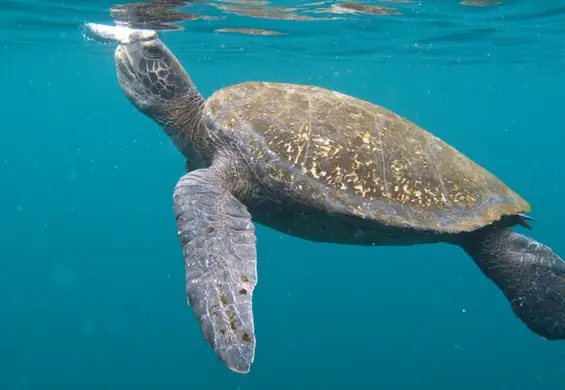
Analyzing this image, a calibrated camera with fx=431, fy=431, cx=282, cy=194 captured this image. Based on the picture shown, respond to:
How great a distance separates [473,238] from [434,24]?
11.6 metres

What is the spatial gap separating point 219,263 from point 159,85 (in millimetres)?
3326

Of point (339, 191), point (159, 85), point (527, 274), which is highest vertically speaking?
→ point (159, 85)

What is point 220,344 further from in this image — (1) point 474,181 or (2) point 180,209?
(1) point 474,181

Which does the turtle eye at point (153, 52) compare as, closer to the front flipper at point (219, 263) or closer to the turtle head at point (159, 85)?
the turtle head at point (159, 85)

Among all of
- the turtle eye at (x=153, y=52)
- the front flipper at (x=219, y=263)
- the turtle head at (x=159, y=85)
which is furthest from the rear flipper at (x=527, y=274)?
the turtle eye at (x=153, y=52)

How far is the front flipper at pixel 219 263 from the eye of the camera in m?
3.29

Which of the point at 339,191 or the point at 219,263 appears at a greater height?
the point at 339,191

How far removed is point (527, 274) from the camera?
16.9 feet

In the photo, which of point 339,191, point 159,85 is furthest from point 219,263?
point 159,85

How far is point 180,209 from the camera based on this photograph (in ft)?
14.0

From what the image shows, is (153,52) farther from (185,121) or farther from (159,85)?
(185,121)

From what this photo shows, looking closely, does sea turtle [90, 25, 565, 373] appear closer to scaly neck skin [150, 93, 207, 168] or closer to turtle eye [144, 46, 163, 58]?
scaly neck skin [150, 93, 207, 168]

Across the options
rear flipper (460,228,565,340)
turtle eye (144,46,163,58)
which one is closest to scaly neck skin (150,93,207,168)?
turtle eye (144,46,163,58)

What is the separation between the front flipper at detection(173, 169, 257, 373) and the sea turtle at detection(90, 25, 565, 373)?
15 millimetres
